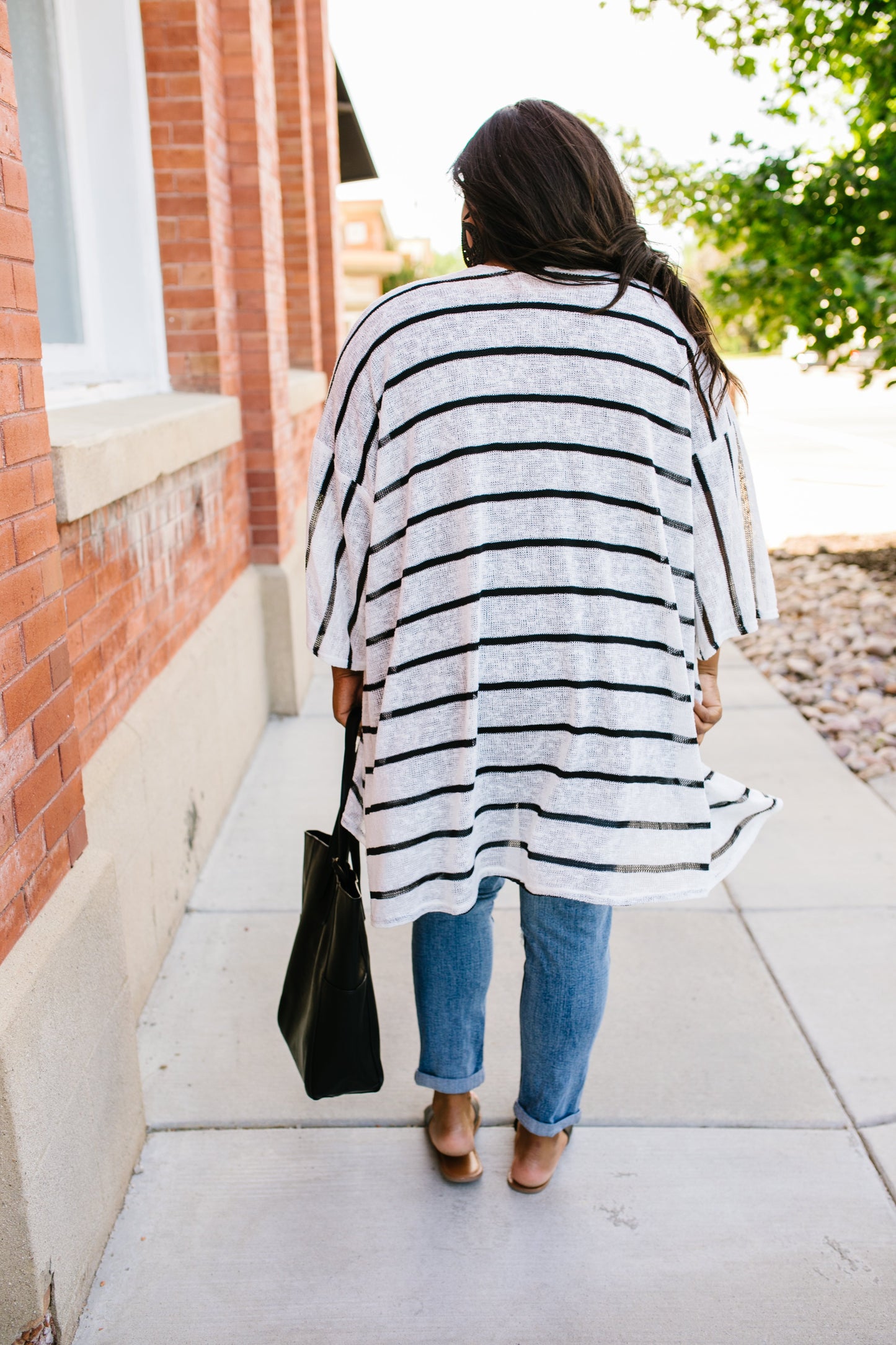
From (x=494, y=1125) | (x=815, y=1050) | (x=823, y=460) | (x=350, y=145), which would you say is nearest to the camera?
(x=494, y=1125)

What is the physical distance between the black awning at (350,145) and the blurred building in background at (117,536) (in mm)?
4219

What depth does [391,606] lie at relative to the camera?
1.85m

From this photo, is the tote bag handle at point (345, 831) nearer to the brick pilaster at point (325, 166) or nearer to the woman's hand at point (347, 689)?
the woman's hand at point (347, 689)

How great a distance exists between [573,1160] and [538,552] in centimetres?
135

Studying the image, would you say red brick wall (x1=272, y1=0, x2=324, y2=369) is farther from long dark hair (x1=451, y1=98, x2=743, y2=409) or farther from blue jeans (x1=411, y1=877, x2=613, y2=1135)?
blue jeans (x1=411, y1=877, x2=613, y2=1135)

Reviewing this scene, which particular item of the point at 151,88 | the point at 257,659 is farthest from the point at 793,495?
the point at 151,88

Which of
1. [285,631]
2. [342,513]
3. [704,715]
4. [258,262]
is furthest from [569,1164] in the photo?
[258,262]

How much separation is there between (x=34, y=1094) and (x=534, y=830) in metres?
0.89

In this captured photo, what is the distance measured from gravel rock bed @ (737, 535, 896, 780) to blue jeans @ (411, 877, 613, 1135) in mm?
2710

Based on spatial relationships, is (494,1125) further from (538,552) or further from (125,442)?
(125,442)

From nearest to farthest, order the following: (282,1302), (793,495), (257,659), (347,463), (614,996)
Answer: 1. (347,463)
2. (282,1302)
3. (614,996)
4. (257,659)
5. (793,495)

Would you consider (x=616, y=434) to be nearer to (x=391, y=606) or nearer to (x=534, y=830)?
(x=391, y=606)

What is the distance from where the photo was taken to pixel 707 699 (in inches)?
79.4

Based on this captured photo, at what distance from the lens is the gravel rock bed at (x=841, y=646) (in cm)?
491
